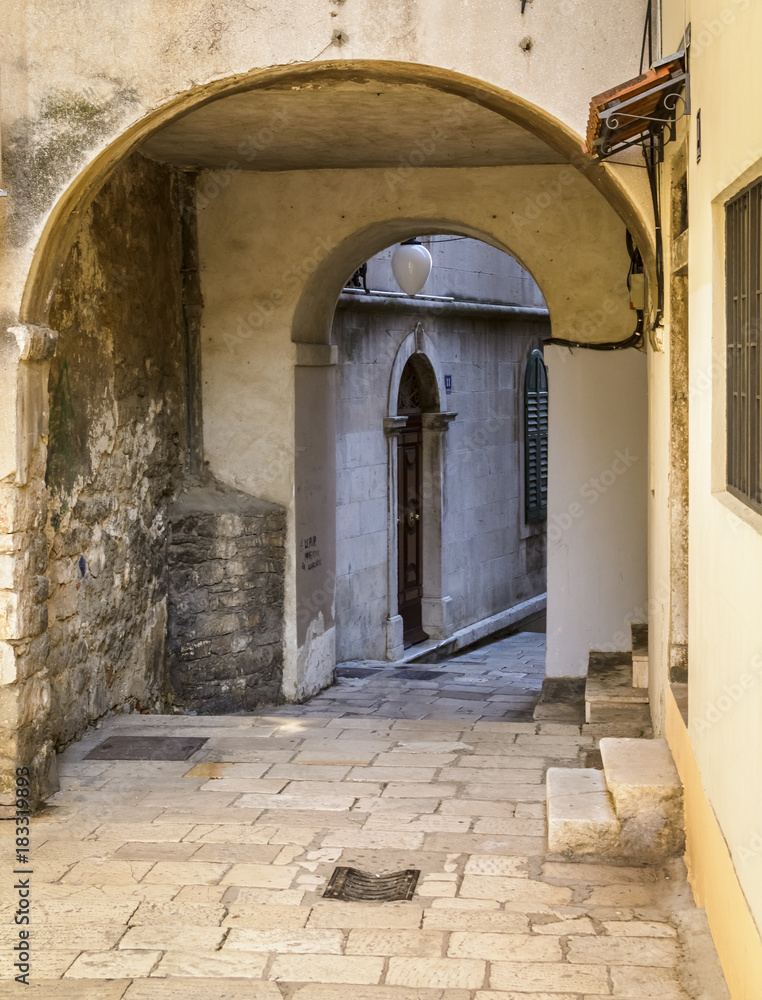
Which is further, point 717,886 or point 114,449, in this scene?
point 114,449

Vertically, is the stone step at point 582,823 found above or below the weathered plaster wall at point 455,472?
below

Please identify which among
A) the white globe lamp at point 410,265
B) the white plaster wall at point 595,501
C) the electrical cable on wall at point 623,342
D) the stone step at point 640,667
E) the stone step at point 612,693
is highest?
the white globe lamp at point 410,265

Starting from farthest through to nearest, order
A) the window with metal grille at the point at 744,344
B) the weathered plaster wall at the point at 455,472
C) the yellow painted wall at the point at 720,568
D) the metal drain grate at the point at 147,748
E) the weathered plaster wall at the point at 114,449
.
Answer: the weathered plaster wall at the point at 455,472, the weathered plaster wall at the point at 114,449, the metal drain grate at the point at 147,748, the window with metal grille at the point at 744,344, the yellow painted wall at the point at 720,568

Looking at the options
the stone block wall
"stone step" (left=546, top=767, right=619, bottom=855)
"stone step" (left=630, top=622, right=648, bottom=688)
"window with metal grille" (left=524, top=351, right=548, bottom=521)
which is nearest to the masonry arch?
"stone step" (left=546, top=767, right=619, bottom=855)

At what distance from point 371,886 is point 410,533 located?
8408 millimetres

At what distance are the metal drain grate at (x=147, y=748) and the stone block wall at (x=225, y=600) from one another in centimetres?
185

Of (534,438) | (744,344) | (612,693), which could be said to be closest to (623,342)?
(612,693)

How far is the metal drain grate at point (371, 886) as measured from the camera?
4.18m

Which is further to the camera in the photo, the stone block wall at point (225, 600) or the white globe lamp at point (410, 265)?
the white globe lamp at point (410, 265)

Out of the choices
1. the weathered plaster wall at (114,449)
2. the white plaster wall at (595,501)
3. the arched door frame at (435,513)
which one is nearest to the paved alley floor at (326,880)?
the weathered plaster wall at (114,449)

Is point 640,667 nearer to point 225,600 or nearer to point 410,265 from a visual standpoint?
point 225,600

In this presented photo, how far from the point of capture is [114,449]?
7145 millimetres

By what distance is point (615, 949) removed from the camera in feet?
12.1

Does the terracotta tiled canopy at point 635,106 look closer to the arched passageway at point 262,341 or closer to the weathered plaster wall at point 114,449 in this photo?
the arched passageway at point 262,341
